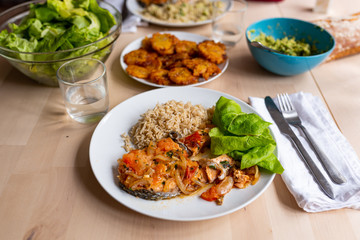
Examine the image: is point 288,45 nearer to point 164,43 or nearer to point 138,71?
point 164,43

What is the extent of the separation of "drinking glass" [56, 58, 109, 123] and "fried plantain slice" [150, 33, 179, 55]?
518 mm

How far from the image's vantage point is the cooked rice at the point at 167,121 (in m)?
1.56

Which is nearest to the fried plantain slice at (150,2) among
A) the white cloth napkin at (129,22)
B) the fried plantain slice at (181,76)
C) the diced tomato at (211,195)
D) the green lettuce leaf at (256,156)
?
the white cloth napkin at (129,22)

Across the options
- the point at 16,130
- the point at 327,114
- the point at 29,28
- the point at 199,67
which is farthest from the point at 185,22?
the point at 16,130

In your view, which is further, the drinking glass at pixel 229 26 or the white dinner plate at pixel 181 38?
the drinking glass at pixel 229 26

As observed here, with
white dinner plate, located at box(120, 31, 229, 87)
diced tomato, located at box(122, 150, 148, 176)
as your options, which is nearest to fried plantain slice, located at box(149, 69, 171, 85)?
white dinner plate, located at box(120, 31, 229, 87)

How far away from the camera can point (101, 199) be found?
1.37 m

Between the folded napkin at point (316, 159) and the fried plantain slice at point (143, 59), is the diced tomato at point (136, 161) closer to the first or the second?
the folded napkin at point (316, 159)

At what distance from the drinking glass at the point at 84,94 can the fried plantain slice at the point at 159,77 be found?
A: 33 centimetres

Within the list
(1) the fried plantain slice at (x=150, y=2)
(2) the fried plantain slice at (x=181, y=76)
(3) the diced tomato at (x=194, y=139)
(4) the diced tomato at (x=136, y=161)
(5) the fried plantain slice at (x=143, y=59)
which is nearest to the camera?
(4) the diced tomato at (x=136, y=161)

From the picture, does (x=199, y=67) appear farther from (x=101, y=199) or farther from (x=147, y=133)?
(x=101, y=199)

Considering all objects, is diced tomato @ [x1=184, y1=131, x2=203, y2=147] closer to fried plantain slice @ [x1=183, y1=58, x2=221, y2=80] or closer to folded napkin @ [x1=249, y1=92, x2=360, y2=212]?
folded napkin @ [x1=249, y1=92, x2=360, y2=212]

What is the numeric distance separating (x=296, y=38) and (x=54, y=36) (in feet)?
5.70

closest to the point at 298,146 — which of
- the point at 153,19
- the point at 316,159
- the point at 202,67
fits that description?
the point at 316,159
